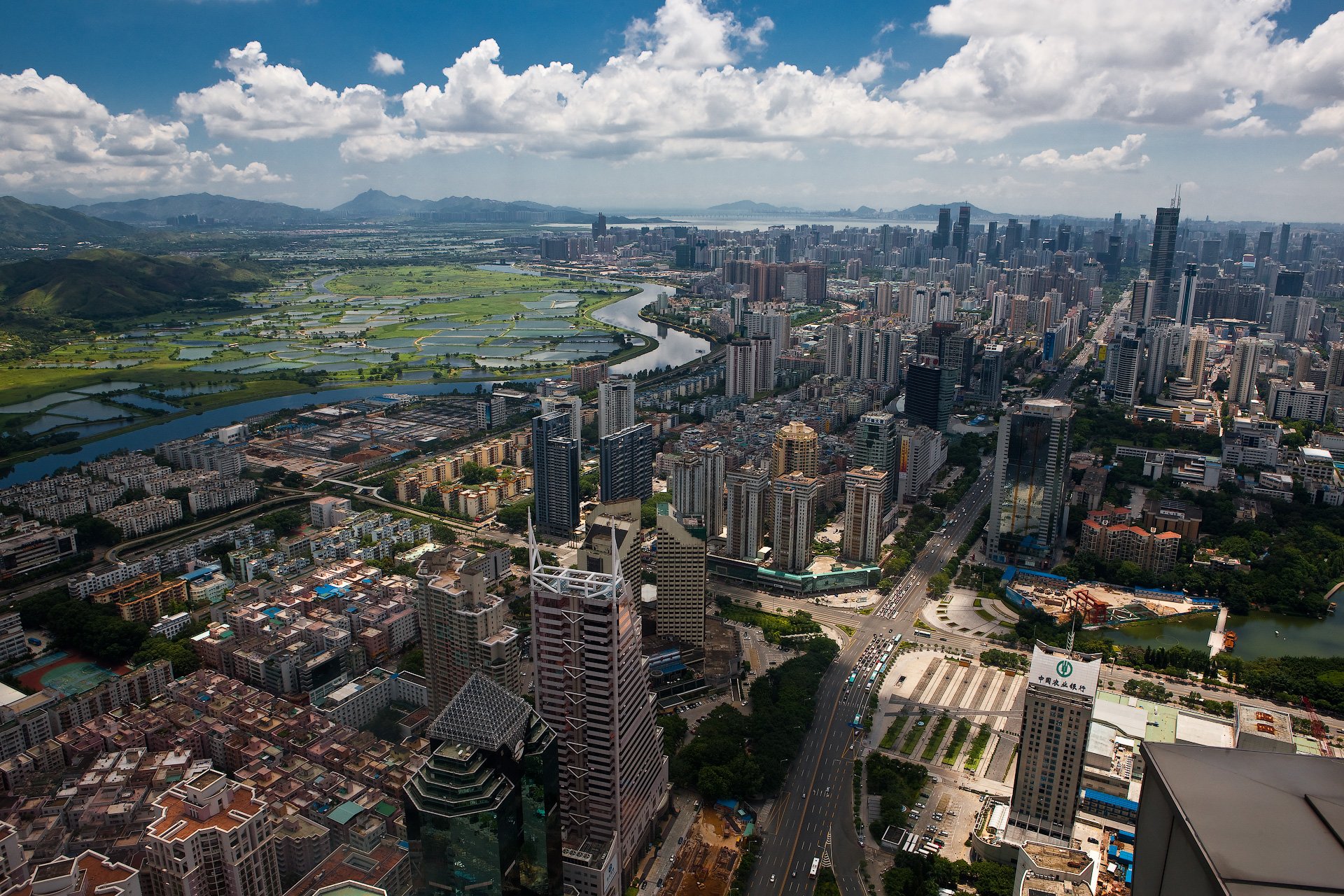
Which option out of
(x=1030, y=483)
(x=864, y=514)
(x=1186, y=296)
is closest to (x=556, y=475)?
(x=864, y=514)

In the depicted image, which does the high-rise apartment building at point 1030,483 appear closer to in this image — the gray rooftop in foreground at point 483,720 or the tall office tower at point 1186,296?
the gray rooftop in foreground at point 483,720

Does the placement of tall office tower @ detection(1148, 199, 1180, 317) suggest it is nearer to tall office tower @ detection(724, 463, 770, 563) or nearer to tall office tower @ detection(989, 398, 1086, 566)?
tall office tower @ detection(989, 398, 1086, 566)

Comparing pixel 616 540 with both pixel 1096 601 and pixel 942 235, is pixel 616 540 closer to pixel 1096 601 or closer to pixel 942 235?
pixel 1096 601

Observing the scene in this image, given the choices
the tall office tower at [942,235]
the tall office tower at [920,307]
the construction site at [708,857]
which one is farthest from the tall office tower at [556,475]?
the tall office tower at [942,235]

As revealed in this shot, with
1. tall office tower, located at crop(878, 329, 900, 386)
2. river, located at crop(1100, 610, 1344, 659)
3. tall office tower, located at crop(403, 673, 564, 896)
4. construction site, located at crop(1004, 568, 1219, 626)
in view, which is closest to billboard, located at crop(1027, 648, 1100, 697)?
tall office tower, located at crop(403, 673, 564, 896)

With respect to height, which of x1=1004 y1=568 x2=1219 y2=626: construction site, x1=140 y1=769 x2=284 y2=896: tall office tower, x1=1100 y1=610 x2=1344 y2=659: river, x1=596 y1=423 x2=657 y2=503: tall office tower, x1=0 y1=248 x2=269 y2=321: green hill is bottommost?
x1=1100 y1=610 x2=1344 y2=659: river

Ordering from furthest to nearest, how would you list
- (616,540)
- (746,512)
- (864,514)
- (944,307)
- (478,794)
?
(944,307)
(864,514)
(746,512)
(616,540)
(478,794)
